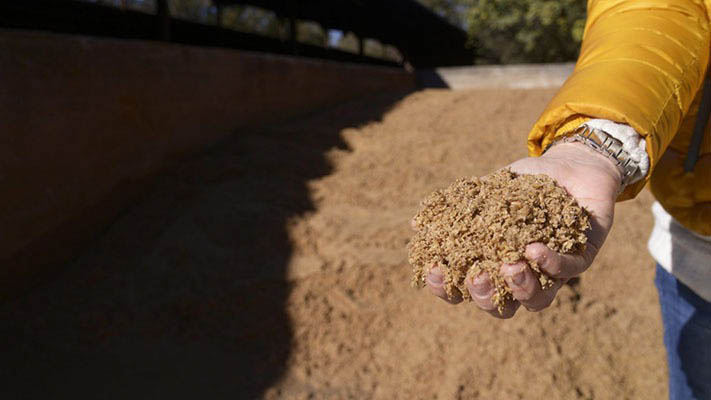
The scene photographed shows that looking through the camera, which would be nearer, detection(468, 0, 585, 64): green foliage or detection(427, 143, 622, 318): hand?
detection(427, 143, 622, 318): hand

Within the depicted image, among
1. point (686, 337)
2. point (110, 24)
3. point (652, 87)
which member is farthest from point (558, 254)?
point (110, 24)

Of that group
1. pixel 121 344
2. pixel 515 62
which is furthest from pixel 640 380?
pixel 515 62

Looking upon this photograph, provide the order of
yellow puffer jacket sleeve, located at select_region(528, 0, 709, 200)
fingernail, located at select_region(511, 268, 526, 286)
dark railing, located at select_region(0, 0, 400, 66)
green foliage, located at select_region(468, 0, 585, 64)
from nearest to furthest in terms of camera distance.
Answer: fingernail, located at select_region(511, 268, 526, 286)
yellow puffer jacket sleeve, located at select_region(528, 0, 709, 200)
dark railing, located at select_region(0, 0, 400, 66)
green foliage, located at select_region(468, 0, 585, 64)

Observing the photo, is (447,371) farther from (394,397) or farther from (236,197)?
(236,197)

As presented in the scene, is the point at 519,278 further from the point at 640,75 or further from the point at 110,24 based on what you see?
the point at 110,24

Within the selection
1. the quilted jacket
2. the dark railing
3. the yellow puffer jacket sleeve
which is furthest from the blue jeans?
the dark railing

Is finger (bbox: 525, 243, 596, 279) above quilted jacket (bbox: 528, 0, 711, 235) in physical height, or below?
below

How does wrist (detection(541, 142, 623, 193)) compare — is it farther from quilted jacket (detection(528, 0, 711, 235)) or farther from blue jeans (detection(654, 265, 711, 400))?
blue jeans (detection(654, 265, 711, 400))
